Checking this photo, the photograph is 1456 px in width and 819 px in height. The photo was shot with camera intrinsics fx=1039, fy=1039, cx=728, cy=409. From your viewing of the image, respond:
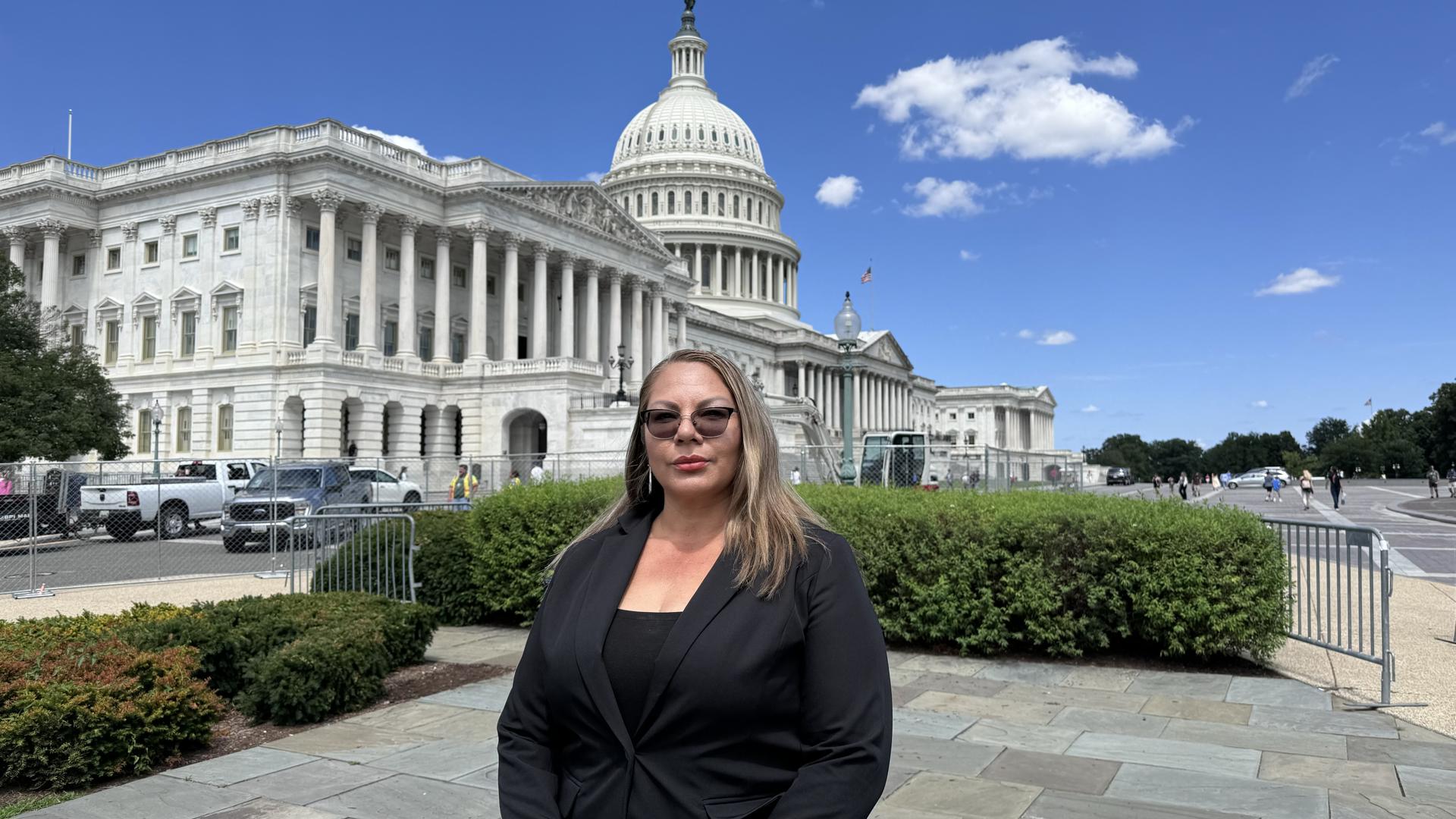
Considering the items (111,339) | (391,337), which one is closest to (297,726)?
(391,337)

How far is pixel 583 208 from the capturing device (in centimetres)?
6406

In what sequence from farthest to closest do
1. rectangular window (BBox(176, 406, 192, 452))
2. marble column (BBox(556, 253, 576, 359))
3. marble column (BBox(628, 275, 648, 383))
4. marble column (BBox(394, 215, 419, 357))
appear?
marble column (BBox(628, 275, 648, 383)), marble column (BBox(556, 253, 576, 359)), marble column (BBox(394, 215, 419, 357)), rectangular window (BBox(176, 406, 192, 452))

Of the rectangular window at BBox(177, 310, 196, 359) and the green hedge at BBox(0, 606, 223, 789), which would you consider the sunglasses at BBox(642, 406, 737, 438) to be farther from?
the rectangular window at BBox(177, 310, 196, 359)

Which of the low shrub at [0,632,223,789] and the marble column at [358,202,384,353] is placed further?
the marble column at [358,202,384,353]

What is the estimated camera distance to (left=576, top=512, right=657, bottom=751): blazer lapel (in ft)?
9.52

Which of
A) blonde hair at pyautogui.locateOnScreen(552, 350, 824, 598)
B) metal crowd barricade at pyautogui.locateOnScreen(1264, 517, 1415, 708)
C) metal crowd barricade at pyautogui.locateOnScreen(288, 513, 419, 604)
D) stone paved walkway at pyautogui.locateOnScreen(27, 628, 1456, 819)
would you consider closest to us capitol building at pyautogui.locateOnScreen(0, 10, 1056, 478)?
metal crowd barricade at pyautogui.locateOnScreen(288, 513, 419, 604)

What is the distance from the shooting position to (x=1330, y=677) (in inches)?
396

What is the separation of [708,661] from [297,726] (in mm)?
6614

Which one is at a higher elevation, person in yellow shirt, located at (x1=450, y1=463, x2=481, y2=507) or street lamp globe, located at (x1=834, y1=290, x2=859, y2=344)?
street lamp globe, located at (x1=834, y1=290, x2=859, y2=344)

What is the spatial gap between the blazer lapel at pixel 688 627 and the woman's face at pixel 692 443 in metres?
0.33

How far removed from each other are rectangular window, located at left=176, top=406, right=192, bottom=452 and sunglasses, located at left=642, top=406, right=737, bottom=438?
56.5 meters

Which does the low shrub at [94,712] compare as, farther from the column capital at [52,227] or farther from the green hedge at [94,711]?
the column capital at [52,227]

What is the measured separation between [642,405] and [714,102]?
410ft

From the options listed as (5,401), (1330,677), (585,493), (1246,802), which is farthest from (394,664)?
(5,401)
